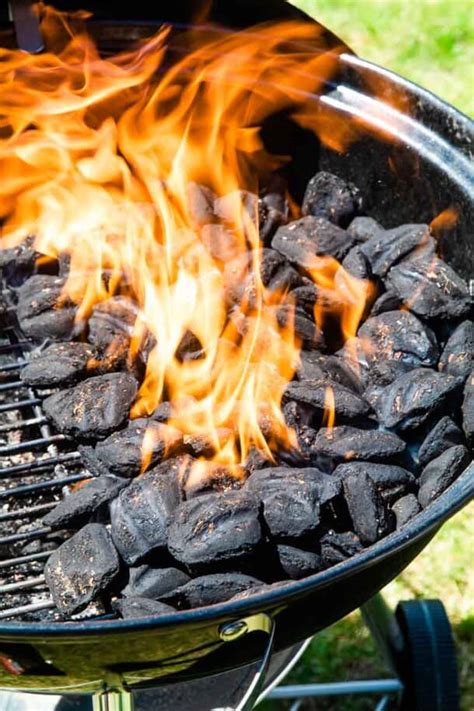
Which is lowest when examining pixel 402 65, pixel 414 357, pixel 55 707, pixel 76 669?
pixel 55 707

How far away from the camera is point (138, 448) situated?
1416mm

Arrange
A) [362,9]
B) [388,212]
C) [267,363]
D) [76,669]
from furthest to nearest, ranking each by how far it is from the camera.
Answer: [362,9]
[388,212]
[267,363]
[76,669]

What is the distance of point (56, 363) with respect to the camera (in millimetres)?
1588

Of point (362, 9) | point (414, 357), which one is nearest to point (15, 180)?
point (414, 357)

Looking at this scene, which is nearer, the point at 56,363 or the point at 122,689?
the point at 122,689

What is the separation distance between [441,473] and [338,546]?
18 centimetres

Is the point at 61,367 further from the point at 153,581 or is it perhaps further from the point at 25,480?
the point at 153,581

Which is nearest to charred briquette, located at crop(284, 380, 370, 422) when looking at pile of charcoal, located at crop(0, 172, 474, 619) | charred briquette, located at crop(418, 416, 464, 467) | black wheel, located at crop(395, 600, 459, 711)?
pile of charcoal, located at crop(0, 172, 474, 619)

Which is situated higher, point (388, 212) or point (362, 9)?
point (388, 212)

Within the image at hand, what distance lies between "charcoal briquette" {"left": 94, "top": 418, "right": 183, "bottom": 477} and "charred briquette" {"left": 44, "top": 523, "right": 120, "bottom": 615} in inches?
4.8

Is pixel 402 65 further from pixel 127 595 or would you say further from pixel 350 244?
pixel 127 595

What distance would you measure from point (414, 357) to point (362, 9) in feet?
10.2

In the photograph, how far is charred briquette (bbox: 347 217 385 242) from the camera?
72.4 inches

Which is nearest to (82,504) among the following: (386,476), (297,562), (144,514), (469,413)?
(144,514)
